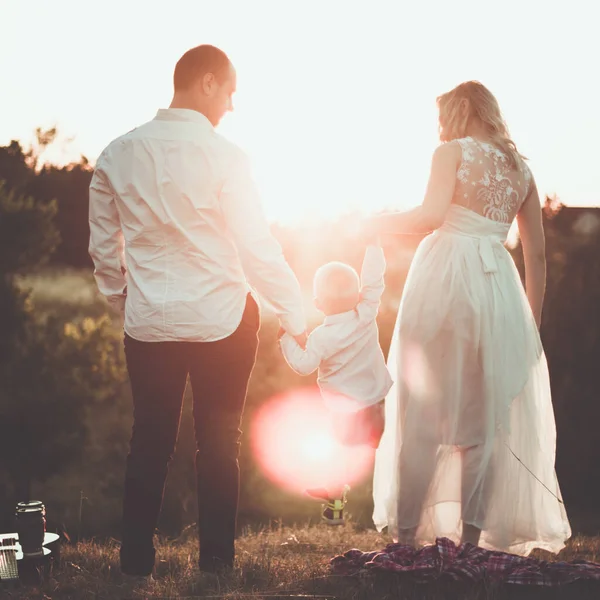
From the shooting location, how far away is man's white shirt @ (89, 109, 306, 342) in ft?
10.1

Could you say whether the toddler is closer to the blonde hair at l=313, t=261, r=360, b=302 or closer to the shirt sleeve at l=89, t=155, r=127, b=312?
the blonde hair at l=313, t=261, r=360, b=302

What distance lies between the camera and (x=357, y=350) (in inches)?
153

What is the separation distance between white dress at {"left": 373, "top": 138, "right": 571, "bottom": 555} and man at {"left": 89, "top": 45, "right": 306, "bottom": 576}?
0.90 metres

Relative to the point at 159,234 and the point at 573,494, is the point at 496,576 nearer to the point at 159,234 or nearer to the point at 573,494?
the point at 159,234

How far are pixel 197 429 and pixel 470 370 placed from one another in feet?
4.44

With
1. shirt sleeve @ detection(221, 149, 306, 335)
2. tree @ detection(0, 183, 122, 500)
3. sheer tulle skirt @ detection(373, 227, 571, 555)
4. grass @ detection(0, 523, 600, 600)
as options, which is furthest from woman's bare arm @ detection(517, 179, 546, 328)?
tree @ detection(0, 183, 122, 500)

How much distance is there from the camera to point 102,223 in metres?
3.30

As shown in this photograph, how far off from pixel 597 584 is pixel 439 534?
3.10ft

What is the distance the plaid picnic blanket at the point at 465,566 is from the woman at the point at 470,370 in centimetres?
43

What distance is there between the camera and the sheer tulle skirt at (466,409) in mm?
3756

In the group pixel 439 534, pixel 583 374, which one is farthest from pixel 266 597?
pixel 583 374

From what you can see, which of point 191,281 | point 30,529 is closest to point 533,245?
point 191,281

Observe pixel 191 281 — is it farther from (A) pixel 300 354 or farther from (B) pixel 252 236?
(A) pixel 300 354

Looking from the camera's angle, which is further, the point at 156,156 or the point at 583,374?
the point at 583,374
